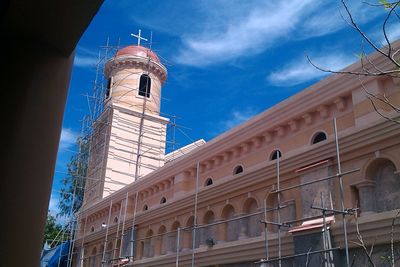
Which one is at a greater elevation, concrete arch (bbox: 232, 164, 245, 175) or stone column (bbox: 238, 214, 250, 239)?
concrete arch (bbox: 232, 164, 245, 175)

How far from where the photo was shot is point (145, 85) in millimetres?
27484

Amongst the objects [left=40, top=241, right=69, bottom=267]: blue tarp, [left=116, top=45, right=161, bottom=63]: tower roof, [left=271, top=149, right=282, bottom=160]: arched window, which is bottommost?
[left=40, top=241, right=69, bottom=267]: blue tarp

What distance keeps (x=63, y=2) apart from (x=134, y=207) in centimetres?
1780

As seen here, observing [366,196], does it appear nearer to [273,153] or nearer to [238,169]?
[273,153]

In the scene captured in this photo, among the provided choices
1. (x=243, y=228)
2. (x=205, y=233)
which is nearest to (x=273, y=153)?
(x=243, y=228)

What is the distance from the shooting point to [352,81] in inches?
416

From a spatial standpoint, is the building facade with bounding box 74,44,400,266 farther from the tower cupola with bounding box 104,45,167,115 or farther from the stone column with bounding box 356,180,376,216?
the tower cupola with bounding box 104,45,167,115

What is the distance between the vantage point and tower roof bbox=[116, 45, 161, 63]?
27.8 meters

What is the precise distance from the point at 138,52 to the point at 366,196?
20.7 meters

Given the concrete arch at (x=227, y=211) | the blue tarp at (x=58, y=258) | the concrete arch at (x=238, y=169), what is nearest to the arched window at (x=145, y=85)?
the blue tarp at (x=58, y=258)

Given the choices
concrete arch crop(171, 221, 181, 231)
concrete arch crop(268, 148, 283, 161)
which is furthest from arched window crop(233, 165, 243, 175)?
concrete arch crop(171, 221, 181, 231)

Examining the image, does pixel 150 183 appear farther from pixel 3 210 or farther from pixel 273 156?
pixel 3 210

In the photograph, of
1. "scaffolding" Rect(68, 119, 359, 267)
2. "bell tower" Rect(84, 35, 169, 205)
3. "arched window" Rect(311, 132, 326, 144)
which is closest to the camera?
"scaffolding" Rect(68, 119, 359, 267)

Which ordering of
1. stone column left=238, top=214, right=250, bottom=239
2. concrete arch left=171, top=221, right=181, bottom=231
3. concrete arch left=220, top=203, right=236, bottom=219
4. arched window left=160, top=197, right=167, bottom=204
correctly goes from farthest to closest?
arched window left=160, top=197, right=167, bottom=204
concrete arch left=171, top=221, right=181, bottom=231
concrete arch left=220, top=203, right=236, bottom=219
stone column left=238, top=214, right=250, bottom=239
